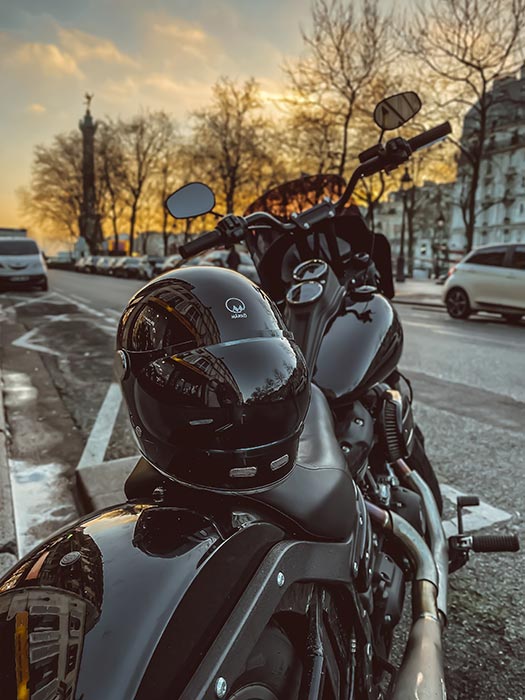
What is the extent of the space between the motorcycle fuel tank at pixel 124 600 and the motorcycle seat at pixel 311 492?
0.08 m

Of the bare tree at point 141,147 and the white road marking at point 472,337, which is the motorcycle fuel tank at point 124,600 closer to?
the white road marking at point 472,337

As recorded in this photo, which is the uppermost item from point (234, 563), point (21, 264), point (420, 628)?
point (234, 563)

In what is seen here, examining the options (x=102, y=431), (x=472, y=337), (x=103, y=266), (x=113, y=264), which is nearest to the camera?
(x=102, y=431)

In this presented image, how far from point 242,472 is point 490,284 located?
41.9 ft

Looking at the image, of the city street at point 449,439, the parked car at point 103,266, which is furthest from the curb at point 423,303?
the parked car at point 103,266

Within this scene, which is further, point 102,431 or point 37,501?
point 102,431

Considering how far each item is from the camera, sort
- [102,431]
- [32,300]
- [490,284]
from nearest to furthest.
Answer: [102,431], [490,284], [32,300]

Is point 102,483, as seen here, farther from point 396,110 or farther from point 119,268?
point 119,268

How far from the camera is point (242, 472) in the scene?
1.16 m

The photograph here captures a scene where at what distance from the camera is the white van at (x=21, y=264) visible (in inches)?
752

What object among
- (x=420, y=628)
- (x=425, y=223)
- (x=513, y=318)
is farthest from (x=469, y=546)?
(x=425, y=223)

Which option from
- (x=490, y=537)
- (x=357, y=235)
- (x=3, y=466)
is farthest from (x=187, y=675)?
(x=3, y=466)

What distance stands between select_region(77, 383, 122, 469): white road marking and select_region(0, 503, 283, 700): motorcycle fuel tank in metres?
2.77

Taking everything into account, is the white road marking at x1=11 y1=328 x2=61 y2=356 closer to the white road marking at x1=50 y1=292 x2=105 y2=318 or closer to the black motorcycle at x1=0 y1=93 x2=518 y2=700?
the white road marking at x1=50 y1=292 x2=105 y2=318
